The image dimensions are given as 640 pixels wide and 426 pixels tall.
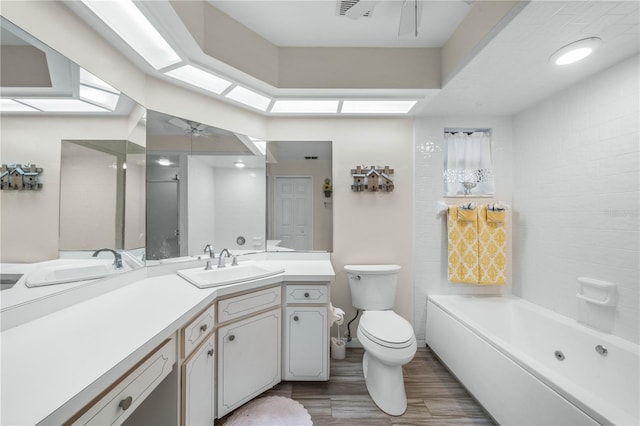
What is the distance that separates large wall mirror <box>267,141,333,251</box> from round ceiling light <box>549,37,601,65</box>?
1.65m

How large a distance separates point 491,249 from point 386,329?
1.32 metres

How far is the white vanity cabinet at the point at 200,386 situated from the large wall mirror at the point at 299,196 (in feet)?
3.48

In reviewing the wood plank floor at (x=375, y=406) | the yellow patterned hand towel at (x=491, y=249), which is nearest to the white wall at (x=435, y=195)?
the yellow patterned hand towel at (x=491, y=249)

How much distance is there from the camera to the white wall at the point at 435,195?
2340 millimetres

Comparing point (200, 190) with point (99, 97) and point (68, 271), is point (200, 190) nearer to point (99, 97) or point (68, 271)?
point (99, 97)

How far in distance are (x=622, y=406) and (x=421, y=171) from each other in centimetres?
194

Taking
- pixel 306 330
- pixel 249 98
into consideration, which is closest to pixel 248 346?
pixel 306 330

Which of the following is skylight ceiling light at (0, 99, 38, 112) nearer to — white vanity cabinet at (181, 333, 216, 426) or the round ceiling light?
white vanity cabinet at (181, 333, 216, 426)

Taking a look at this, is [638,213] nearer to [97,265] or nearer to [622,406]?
[622,406]

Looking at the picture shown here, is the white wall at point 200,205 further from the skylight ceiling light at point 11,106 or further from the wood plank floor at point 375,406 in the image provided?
the wood plank floor at point 375,406

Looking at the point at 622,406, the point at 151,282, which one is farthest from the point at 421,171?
the point at 151,282

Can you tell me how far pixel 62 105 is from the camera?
1.07 metres

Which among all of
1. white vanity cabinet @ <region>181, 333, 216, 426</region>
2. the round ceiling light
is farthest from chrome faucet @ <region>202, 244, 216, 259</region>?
the round ceiling light

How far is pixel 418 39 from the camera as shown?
1826 mm
